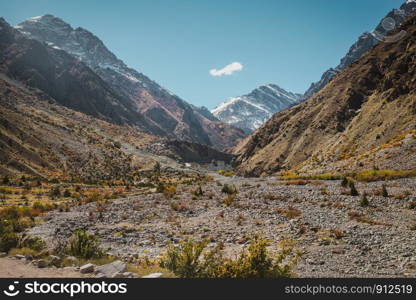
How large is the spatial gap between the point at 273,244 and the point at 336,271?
16.1ft

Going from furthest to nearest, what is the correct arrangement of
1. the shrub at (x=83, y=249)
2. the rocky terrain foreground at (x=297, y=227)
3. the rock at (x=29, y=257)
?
1. the shrub at (x=83, y=249)
2. the rock at (x=29, y=257)
3. the rocky terrain foreground at (x=297, y=227)

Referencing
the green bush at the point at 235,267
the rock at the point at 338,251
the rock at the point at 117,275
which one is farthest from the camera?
the rock at the point at 338,251

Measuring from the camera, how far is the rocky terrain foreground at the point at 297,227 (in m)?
12.7

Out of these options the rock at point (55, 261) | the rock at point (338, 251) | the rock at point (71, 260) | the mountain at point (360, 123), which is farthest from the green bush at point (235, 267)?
the mountain at point (360, 123)

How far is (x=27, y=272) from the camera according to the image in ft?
37.6

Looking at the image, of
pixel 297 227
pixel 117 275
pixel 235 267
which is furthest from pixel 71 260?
pixel 297 227

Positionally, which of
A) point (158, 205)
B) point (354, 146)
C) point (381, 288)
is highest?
point (354, 146)

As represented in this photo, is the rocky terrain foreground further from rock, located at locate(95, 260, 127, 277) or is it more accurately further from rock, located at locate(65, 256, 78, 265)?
rock, located at locate(95, 260, 127, 277)

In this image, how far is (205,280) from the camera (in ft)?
30.3

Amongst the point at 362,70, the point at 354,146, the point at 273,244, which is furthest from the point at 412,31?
the point at 273,244

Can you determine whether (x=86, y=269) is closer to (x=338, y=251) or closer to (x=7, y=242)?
(x=7, y=242)

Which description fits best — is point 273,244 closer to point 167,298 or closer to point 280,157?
point 167,298

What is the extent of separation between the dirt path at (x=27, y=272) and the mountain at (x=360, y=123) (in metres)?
41.4

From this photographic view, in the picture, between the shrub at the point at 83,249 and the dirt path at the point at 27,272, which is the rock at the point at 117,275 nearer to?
the dirt path at the point at 27,272
